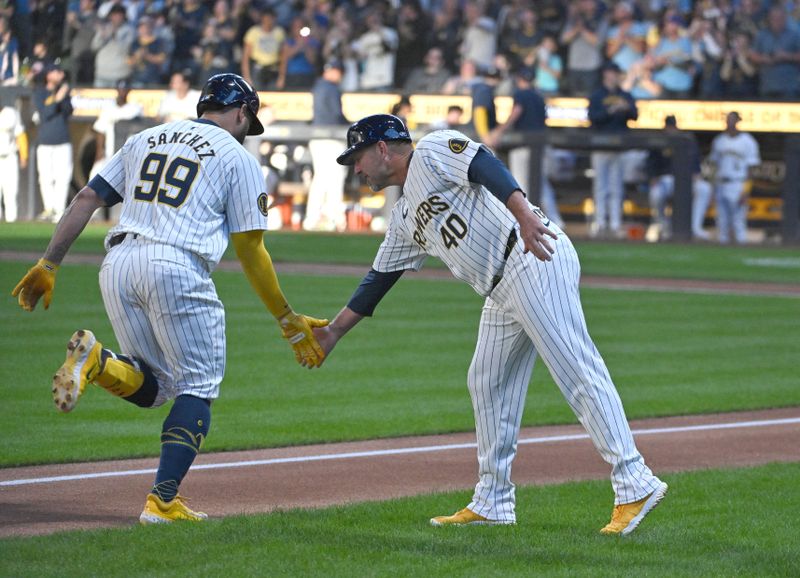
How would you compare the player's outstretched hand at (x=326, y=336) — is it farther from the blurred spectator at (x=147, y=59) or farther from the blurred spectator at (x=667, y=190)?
the blurred spectator at (x=147, y=59)

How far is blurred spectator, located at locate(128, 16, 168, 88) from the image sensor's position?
2788 cm

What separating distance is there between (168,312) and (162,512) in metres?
0.78

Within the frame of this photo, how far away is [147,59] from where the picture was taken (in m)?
27.8

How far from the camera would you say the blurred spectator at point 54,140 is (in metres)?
25.4

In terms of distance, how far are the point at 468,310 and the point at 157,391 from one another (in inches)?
358

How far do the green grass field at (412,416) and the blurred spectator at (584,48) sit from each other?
22.9 feet

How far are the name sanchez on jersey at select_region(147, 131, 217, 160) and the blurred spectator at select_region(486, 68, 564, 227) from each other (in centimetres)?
1767

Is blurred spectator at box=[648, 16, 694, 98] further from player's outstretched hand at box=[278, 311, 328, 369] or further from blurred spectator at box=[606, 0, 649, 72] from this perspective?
player's outstretched hand at box=[278, 311, 328, 369]

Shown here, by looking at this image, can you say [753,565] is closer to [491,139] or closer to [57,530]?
[57,530]

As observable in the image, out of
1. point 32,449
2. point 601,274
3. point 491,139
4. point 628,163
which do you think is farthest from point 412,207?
point 628,163

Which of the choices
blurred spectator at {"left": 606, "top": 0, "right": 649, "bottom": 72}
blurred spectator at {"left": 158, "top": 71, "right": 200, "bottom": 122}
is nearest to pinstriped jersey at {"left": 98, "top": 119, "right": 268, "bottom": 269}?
blurred spectator at {"left": 158, "top": 71, "right": 200, "bottom": 122}

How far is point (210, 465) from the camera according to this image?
7.50 meters

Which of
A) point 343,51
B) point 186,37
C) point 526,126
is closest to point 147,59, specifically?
point 186,37

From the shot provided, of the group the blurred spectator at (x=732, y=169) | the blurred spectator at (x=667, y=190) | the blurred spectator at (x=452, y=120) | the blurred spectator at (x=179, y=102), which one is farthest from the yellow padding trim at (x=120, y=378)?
the blurred spectator at (x=667, y=190)
